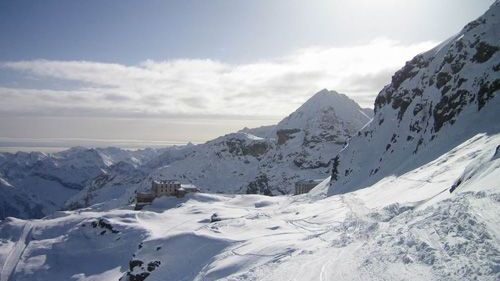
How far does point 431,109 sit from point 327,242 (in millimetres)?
56605

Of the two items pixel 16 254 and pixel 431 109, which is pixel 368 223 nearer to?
pixel 431 109

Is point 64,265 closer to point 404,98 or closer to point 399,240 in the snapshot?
point 399,240

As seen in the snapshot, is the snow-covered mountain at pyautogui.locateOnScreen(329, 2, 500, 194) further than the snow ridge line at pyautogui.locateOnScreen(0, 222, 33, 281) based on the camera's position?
Answer: No

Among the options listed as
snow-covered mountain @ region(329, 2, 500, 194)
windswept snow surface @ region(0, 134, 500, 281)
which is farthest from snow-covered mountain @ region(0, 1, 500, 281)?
snow-covered mountain @ region(329, 2, 500, 194)

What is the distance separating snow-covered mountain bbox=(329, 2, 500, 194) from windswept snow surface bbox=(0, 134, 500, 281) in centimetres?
1312

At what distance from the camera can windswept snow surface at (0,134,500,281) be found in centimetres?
2152

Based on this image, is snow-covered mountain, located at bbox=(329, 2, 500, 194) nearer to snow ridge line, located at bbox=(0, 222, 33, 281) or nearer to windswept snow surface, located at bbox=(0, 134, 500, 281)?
windswept snow surface, located at bbox=(0, 134, 500, 281)

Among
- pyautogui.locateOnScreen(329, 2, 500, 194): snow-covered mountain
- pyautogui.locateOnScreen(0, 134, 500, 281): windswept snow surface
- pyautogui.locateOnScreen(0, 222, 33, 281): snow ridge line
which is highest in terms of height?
pyautogui.locateOnScreen(329, 2, 500, 194): snow-covered mountain

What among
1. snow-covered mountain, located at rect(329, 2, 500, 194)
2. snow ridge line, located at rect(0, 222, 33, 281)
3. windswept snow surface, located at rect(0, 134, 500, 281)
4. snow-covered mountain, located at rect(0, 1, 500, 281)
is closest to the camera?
windswept snow surface, located at rect(0, 134, 500, 281)

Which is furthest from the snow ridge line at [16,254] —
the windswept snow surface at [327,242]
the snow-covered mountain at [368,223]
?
the windswept snow surface at [327,242]

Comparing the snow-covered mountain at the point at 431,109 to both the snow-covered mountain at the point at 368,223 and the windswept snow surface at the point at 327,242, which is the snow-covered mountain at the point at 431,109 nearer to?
the snow-covered mountain at the point at 368,223

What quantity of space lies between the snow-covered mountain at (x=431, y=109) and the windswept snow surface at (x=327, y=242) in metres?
13.1

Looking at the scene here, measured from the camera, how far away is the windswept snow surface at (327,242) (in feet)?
70.6

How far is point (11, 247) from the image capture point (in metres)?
92.2
